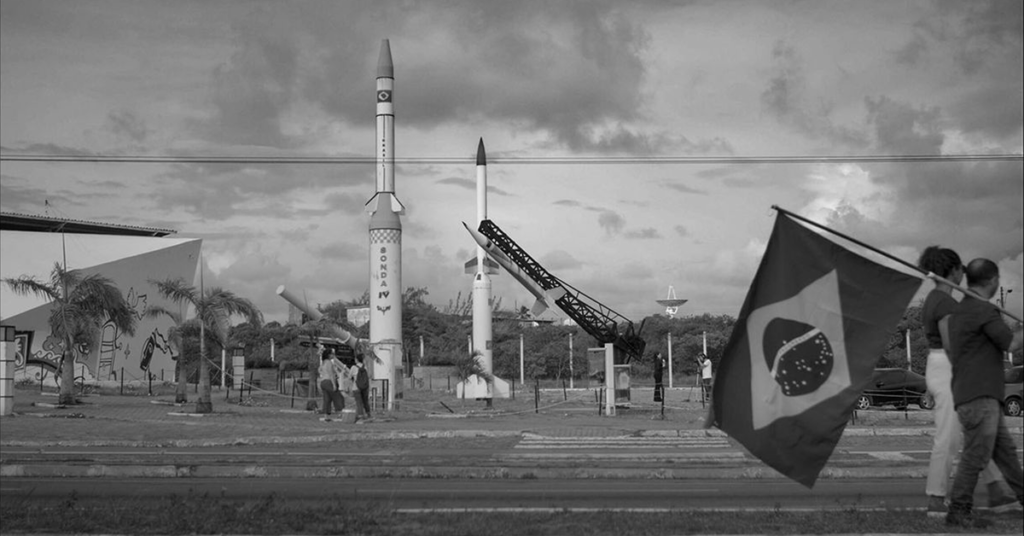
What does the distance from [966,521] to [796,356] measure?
2230 millimetres

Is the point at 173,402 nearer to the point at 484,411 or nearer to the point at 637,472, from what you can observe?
the point at 484,411

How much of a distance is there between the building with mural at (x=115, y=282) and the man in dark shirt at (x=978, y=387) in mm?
52052

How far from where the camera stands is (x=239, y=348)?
4494 cm

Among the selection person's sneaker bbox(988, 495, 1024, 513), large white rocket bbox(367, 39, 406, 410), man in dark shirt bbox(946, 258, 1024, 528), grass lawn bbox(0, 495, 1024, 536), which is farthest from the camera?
large white rocket bbox(367, 39, 406, 410)

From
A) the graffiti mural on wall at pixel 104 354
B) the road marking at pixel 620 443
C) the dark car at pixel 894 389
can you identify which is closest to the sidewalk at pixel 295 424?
the road marking at pixel 620 443

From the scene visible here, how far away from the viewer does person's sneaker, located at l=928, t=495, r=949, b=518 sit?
29.2 feet

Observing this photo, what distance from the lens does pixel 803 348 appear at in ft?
25.9

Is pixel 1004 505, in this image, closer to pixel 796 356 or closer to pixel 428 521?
pixel 796 356

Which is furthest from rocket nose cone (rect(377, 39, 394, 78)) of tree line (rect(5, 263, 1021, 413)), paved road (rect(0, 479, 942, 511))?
paved road (rect(0, 479, 942, 511))

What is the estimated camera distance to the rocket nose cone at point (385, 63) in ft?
156

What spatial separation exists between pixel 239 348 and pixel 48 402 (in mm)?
11863

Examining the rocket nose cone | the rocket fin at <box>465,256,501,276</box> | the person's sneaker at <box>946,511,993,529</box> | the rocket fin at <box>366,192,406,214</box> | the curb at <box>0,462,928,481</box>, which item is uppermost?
the rocket nose cone

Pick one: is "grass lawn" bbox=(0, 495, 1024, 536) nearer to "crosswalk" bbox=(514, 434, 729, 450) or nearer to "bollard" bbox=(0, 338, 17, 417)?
"crosswalk" bbox=(514, 434, 729, 450)

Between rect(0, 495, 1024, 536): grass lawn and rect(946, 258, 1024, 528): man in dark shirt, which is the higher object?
A: rect(946, 258, 1024, 528): man in dark shirt
